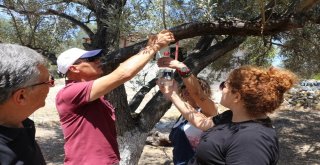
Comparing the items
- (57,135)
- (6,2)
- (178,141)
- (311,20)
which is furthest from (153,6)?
(57,135)

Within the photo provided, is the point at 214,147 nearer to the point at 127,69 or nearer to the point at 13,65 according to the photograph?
the point at 127,69

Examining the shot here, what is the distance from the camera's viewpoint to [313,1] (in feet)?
10.0

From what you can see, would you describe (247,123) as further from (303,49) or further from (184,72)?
(303,49)

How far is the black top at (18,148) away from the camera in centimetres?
152

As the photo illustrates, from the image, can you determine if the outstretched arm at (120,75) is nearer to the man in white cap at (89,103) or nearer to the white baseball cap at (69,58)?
the man in white cap at (89,103)

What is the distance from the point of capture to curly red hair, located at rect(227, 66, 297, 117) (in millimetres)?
2221

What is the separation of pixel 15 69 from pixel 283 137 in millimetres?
9516

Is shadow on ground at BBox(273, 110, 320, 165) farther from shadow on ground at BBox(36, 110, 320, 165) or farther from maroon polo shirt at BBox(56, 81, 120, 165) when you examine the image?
maroon polo shirt at BBox(56, 81, 120, 165)

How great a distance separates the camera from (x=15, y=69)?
154 centimetres

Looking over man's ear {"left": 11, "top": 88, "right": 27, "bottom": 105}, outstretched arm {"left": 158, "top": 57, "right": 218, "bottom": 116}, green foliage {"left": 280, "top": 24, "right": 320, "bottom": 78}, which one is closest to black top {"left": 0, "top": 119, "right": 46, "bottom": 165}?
man's ear {"left": 11, "top": 88, "right": 27, "bottom": 105}

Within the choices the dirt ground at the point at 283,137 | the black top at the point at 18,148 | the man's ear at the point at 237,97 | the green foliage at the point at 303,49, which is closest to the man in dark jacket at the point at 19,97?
the black top at the point at 18,148

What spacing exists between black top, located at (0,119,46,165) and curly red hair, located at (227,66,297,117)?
113 cm

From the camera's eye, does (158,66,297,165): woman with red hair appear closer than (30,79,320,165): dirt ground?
Yes

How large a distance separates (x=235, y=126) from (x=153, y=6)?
146cm
